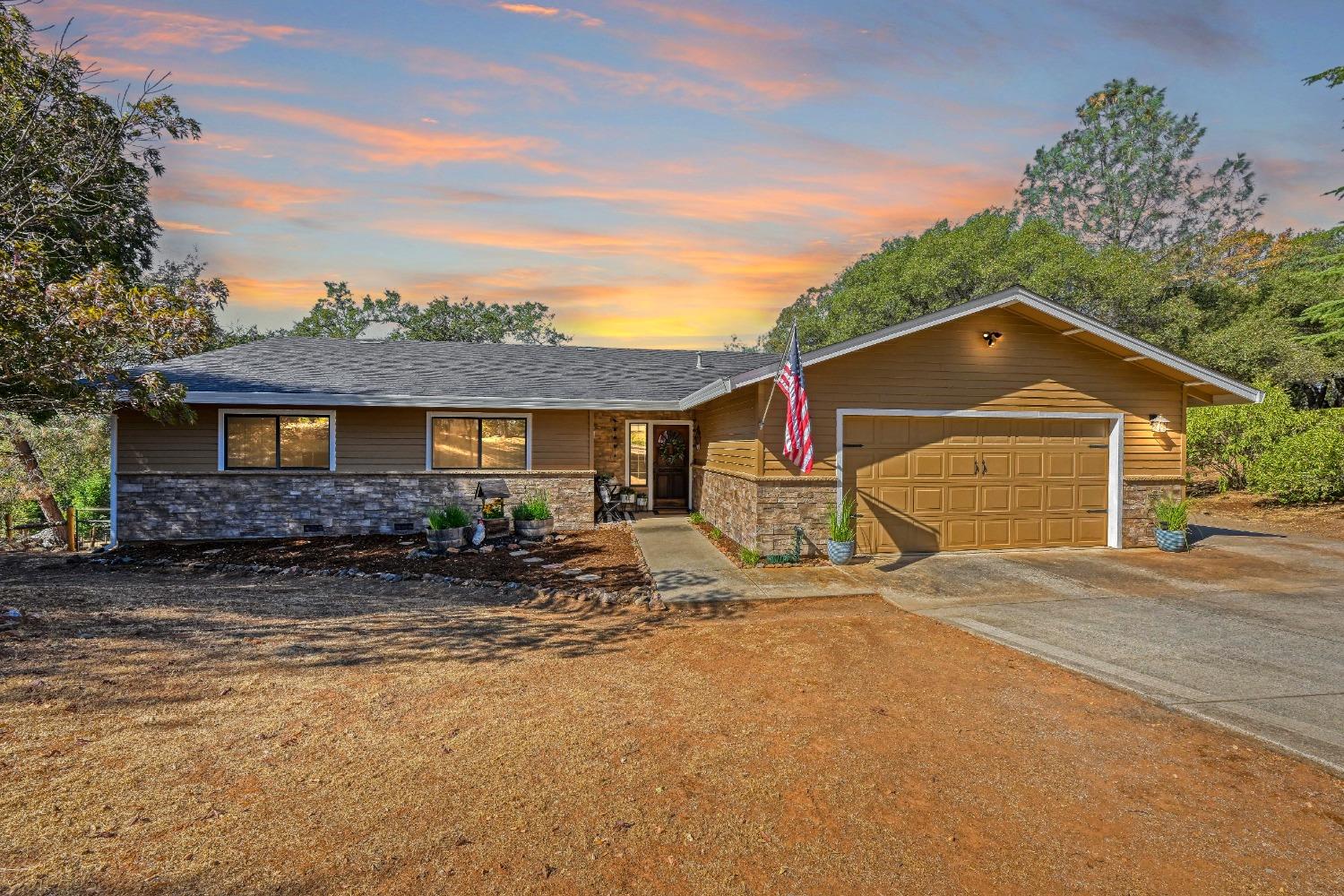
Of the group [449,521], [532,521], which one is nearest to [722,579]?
[532,521]

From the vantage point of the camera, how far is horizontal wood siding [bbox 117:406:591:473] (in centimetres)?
1112

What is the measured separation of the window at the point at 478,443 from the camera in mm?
12062

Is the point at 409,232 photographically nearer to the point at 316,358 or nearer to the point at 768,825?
the point at 316,358

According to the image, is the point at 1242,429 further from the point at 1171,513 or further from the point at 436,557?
the point at 436,557

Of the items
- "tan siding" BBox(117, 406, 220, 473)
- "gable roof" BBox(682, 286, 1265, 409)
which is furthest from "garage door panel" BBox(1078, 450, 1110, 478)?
"tan siding" BBox(117, 406, 220, 473)

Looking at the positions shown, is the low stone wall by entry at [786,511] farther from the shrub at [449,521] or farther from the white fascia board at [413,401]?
the shrub at [449,521]

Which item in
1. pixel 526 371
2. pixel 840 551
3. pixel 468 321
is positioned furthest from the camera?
pixel 468 321

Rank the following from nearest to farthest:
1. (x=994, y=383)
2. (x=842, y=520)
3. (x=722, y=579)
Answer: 1. (x=722, y=579)
2. (x=842, y=520)
3. (x=994, y=383)

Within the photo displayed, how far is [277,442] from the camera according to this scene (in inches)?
454

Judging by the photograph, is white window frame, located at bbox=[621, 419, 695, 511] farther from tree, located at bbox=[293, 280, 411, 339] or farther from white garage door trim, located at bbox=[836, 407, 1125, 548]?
tree, located at bbox=[293, 280, 411, 339]

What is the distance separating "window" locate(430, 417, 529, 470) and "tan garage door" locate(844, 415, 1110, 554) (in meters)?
6.56

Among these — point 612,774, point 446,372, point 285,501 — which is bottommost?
point 612,774

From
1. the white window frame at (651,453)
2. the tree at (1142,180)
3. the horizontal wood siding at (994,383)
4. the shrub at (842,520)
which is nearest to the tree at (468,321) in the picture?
the white window frame at (651,453)

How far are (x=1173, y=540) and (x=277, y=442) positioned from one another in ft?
51.5
